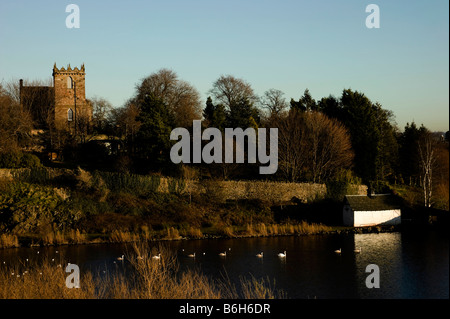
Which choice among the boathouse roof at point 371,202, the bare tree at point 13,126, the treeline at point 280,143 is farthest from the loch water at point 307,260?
the bare tree at point 13,126

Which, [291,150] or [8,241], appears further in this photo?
[291,150]

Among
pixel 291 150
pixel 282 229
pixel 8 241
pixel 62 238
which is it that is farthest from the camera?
pixel 291 150

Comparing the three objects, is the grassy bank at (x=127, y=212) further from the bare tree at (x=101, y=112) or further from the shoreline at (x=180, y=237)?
the bare tree at (x=101, y=112)

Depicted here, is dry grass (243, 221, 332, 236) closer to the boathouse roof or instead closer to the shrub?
the boathouse roof

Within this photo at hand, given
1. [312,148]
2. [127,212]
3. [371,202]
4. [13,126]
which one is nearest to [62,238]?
[127,212]

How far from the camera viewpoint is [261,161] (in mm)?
49906

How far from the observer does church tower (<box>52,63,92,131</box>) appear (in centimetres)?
6438

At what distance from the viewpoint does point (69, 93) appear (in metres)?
64.7

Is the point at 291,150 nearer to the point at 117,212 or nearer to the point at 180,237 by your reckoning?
the point at 180,237

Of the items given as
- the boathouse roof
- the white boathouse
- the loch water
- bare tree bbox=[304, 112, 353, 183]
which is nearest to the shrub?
the loch water

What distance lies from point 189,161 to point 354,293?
1128 inches
